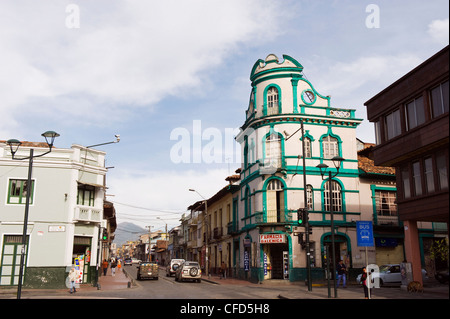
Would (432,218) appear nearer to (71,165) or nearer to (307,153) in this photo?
(307,153)

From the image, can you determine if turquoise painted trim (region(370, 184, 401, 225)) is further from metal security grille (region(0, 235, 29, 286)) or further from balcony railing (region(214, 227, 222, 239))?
metal security grille (region(0, 235, 29, 286))

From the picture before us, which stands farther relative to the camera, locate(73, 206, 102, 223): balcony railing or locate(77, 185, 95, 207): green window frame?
locate(77, 185, 95, 207): green window frame

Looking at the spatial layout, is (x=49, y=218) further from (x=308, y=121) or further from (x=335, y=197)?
(x=335, y=197)

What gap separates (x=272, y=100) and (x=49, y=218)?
18.6 meters

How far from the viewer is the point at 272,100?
34594mm

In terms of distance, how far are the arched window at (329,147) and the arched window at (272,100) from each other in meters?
4.63

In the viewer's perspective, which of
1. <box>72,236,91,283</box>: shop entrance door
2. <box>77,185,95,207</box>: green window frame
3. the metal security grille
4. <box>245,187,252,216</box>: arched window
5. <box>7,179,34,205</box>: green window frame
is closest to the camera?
the metal security grille

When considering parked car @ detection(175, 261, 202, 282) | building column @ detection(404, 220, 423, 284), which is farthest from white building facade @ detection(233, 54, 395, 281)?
building column @ detection(404, 220, 423, 284)

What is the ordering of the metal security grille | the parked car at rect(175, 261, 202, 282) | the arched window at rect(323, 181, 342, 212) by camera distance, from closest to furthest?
the metal security grille
the arched window at rect(323, 181, 342, 212)
the parked car at rect(175, 261, 202, 282)

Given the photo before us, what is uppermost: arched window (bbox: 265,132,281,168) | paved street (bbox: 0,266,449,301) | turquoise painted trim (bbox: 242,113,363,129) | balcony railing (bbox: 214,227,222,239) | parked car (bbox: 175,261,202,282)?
turquoise painted trim (bbox: 242,113,363,129)

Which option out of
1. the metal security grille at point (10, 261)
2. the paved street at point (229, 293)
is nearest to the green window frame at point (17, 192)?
the metal security grille at point (10, 261)

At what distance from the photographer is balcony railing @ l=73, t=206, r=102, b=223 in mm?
26922
